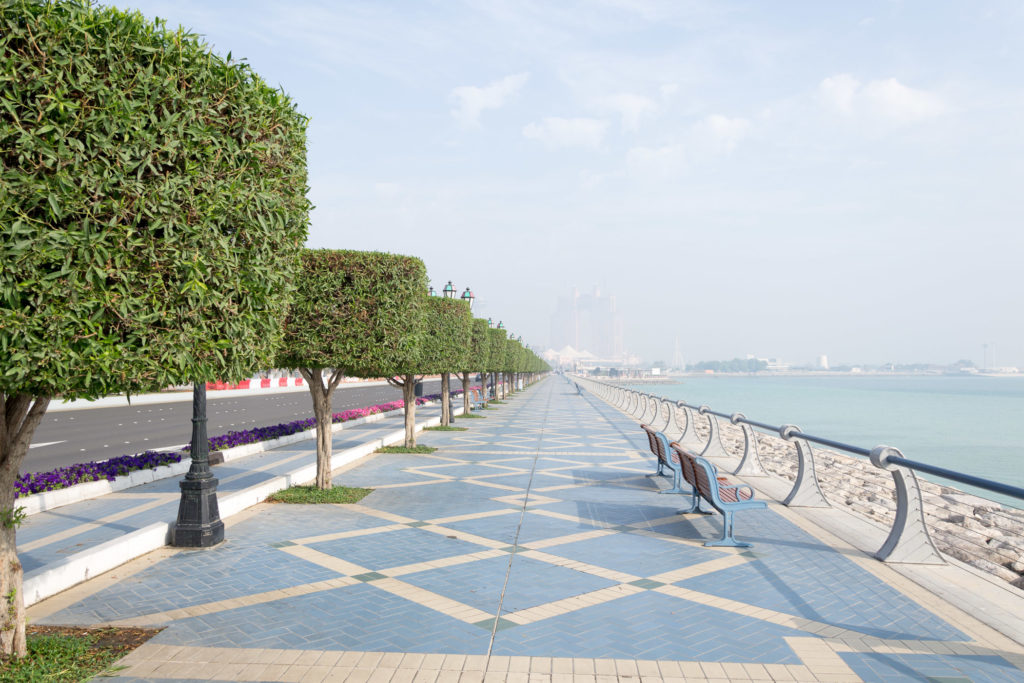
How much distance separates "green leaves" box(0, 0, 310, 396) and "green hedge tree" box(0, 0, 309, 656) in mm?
11

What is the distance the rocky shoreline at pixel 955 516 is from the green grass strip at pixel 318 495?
776 centimetres

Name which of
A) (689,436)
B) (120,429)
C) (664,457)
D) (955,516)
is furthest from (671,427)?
(120,429)

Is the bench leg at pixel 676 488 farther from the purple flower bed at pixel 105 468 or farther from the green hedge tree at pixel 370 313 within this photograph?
the purple flower bed at pixel 105 468

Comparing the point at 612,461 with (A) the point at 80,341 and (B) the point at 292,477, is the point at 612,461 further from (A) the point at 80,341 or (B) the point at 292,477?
(A) the point at 80,341

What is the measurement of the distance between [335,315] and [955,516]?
42.0 ft

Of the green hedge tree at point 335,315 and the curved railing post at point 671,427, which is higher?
the green hedge tree at point 335,315

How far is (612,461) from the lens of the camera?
15.2m

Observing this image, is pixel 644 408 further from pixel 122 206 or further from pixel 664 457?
pixel 122 206

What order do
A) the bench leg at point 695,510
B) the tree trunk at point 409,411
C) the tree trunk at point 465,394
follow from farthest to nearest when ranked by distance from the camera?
1. the tree trunk at point 465,394
2. the tree trunk at point 409,411
3. the bench leg at point 695,510

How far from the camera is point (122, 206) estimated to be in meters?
4.27

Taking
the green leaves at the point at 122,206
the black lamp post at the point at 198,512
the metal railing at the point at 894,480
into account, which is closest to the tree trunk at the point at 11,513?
the green leaves at the point at 122,206

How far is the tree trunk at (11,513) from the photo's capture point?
4699mm

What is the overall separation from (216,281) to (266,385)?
56779 millimetres

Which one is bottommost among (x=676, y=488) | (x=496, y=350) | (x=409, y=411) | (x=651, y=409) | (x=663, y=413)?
(x=676, y=488)
